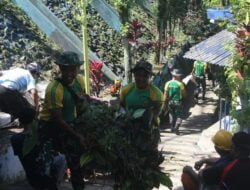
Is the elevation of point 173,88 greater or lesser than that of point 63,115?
lesser

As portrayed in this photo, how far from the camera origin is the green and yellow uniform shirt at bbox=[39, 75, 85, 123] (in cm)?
573

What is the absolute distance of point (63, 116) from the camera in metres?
5.83

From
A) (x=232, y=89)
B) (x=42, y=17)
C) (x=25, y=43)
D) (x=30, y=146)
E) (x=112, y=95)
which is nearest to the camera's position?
(x=30, y=146)

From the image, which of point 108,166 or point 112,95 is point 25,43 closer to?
point 112,95

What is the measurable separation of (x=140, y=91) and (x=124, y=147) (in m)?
1.26

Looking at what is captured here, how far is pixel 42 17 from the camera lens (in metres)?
17.7

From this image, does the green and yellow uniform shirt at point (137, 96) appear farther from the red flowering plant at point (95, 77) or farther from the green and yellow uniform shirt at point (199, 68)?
the green and yellow uniform shirt at point (199, 68)

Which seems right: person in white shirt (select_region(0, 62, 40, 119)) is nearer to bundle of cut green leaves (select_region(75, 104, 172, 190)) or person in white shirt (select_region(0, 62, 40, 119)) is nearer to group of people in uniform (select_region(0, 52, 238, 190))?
group of people in uniform (select_region(0, 52, 238, 190))

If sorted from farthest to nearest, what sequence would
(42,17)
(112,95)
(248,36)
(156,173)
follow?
(42,17) → (112,95) → (248,36) → (156,173)

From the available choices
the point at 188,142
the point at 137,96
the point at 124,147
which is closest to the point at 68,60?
the point at 137,96

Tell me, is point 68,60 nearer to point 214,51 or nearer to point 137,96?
point 137,96

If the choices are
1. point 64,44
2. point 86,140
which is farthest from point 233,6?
point 64,44

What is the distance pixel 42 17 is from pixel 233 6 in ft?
33.7

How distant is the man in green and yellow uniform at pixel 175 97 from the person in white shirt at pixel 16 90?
12.0 ft
